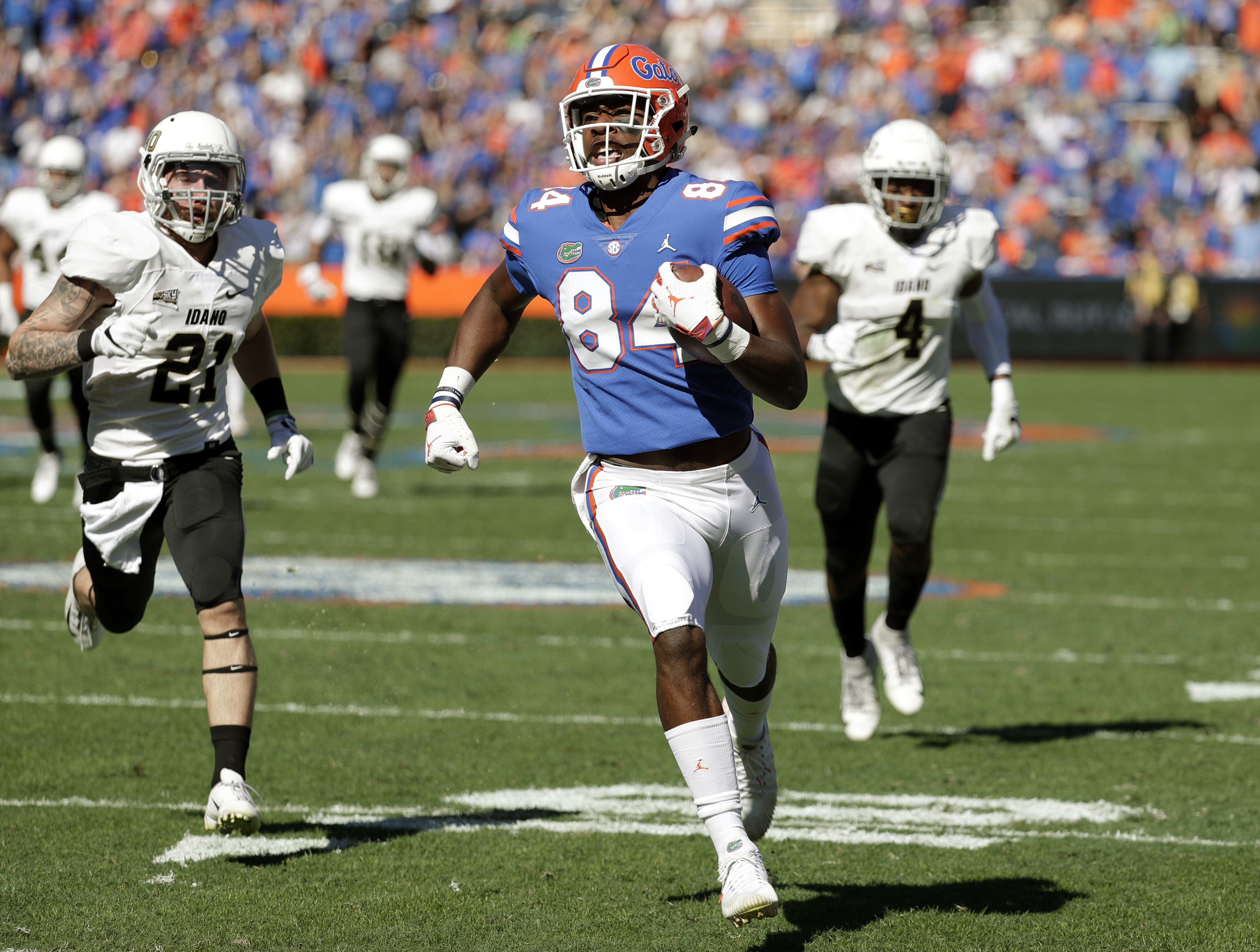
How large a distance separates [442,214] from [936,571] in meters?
16.4

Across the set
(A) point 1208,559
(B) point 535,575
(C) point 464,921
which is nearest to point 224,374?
(C) point 464,921

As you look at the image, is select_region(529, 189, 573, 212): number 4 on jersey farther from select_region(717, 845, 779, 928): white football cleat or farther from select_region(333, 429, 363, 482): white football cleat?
select_region(333, 429, 363, 482): white football cleat

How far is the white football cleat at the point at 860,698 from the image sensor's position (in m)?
5.62

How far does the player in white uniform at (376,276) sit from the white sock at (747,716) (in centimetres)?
742

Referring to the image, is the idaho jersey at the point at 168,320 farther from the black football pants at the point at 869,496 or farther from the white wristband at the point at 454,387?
the black football pants at the point at 869,496

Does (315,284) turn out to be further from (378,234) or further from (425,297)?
(425,297)

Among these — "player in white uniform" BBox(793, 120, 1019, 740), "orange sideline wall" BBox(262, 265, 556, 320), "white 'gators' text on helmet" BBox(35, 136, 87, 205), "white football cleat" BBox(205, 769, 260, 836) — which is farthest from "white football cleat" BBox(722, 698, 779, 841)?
"orange sideline wall" BBox(262, 265, 556, 320)

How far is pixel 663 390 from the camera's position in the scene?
3783mm

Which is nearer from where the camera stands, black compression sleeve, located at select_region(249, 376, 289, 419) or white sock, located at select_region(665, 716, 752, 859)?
white sock, located at select_region(665, 716, 752, 859)

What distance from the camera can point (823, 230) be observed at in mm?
5957

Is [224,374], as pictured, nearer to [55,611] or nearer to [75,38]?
[55,611]

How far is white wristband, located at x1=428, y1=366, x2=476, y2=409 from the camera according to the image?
3.92m

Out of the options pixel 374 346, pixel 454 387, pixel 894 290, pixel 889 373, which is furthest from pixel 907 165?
pixel 374 346

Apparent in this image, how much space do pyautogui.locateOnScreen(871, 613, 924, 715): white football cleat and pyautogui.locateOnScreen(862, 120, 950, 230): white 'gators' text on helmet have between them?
1.38 m
